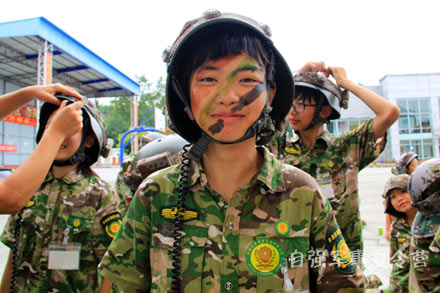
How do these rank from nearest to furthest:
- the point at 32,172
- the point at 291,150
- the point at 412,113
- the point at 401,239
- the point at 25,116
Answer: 1. the point at 32,172
2. the point at 291,150
3. the point at 401,239
4. the point at 25,116
5. the point at 412,113

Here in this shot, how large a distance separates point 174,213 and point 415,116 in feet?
127

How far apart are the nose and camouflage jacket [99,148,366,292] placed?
A: 0.34 meters

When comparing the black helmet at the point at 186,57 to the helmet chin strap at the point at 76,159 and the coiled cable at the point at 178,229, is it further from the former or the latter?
the helmet chin strap at the point at 76,159

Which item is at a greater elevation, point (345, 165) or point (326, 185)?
point (345, 165)

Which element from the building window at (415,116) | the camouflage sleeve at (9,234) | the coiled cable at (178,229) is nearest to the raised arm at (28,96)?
the camouflage sleeve at (9,234)

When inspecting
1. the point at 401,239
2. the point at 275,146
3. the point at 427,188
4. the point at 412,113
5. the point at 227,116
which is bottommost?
the point at 401,239

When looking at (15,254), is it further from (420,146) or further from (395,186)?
(420,146)

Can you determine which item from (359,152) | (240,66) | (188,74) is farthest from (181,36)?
(359,152)

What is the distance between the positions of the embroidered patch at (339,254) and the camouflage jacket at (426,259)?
1736 millimetres

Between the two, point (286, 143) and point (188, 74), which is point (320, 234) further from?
point (286, 143)

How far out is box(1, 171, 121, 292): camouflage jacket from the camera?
2311 mm

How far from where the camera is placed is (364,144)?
2.97 m

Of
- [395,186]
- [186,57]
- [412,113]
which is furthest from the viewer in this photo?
[412,113]

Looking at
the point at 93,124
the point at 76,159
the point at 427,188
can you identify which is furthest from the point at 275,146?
the point at 76,159
